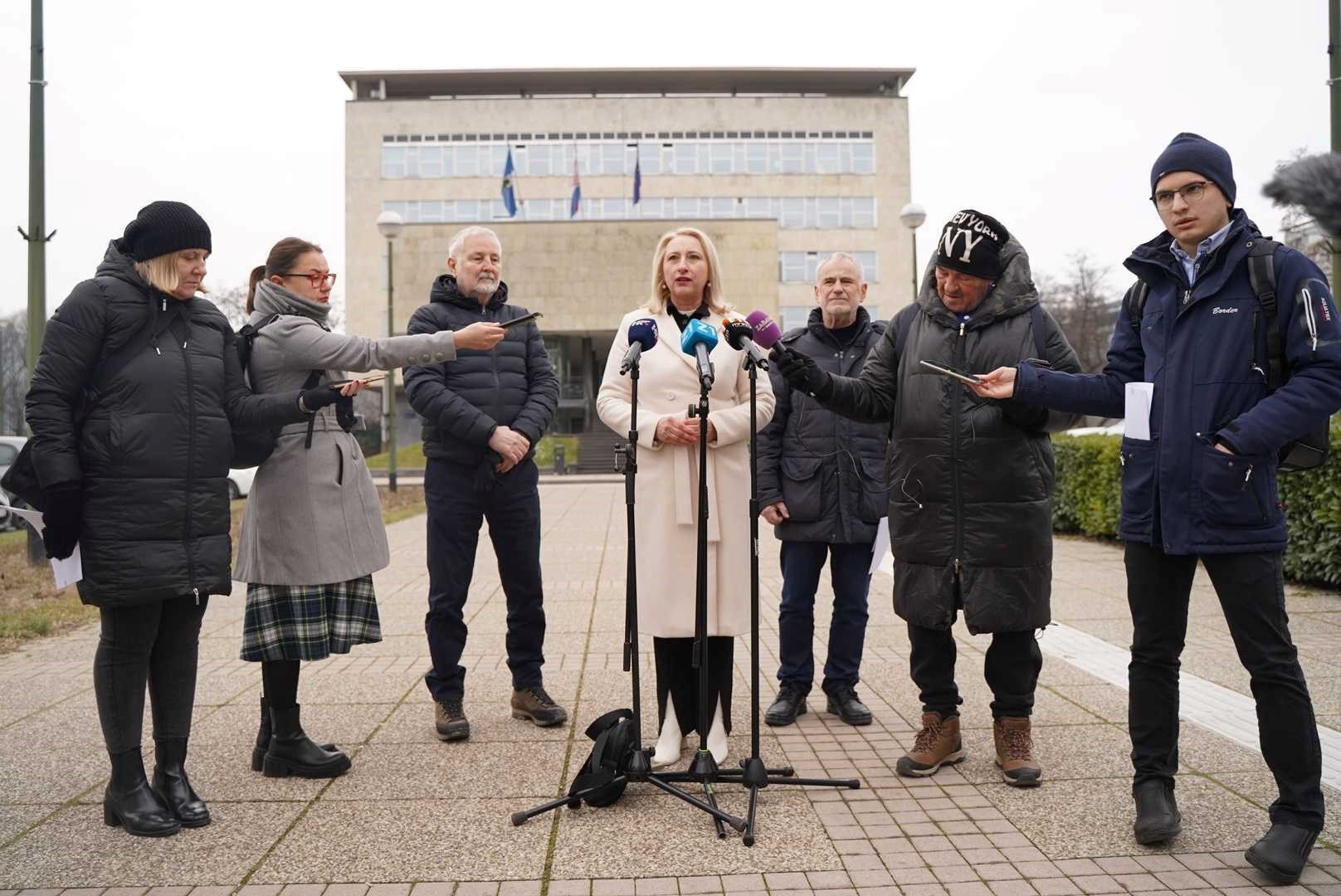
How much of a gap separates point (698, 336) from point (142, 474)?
6.76ft

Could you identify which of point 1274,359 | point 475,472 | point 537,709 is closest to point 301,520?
point 475,472

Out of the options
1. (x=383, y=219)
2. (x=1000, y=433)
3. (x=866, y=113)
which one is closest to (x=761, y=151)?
(x=866, y=113)

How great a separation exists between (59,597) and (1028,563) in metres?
8.98

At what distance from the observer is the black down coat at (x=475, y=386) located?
4957 millimetres

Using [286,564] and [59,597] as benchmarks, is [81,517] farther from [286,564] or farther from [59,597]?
[59,597]

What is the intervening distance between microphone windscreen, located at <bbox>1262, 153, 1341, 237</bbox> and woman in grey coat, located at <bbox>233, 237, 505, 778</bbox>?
2.88 metres

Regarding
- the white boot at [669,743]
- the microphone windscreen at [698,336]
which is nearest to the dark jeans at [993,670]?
the white boot at [669,743]

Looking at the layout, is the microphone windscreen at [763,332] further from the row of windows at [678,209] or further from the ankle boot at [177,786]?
the row of windows at [678,209]

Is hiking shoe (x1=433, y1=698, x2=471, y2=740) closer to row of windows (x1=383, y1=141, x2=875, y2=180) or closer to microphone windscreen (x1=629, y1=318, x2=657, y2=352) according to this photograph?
microphone windscreen (x1=629, y1=318, x2=657, y2=352)

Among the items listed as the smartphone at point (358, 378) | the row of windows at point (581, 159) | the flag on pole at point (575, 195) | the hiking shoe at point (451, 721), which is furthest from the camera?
the row of windows at point (581, 159)

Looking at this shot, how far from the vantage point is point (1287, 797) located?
11.1ft

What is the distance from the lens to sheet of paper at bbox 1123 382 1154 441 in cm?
360

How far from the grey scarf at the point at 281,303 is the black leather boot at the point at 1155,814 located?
3692mm

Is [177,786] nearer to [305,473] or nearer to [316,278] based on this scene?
[305,473]
